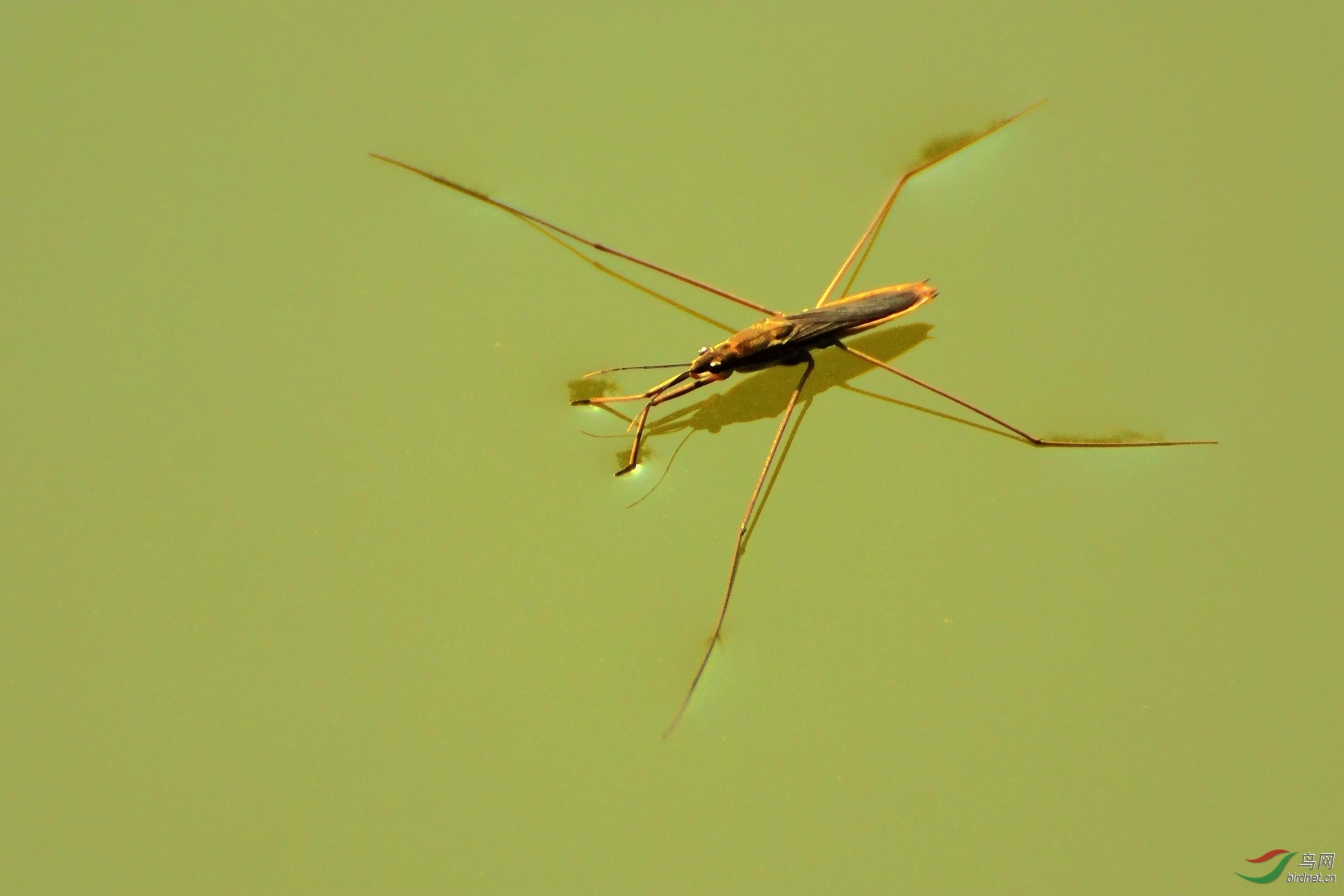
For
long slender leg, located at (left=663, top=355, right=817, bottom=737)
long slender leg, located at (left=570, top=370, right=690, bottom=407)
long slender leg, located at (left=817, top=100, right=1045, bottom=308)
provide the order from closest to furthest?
1. long slender leg, located at (left=663, top=355, right=817, bottom=737)
2. long slender leg, located at (left=570, top=370, right=690, bottom=407)
3. long slender leg, located at (left=817, top=100, right=1045, bottom=308)

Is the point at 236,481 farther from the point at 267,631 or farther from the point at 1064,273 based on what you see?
the point at 1064,273

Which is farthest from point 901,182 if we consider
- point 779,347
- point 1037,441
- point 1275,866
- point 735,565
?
point 1275,866

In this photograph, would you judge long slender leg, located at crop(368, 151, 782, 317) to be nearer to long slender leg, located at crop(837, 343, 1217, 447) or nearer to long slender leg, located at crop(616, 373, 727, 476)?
long slender leg, located at crop(616, 373, 727, 476)

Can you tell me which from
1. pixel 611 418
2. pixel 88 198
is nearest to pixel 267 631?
pixel 611 418

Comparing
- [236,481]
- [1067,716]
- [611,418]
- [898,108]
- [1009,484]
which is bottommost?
[1067,716]

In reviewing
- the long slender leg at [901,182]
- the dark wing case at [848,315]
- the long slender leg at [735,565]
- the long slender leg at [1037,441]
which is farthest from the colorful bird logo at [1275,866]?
the long slender leg at [901,182]

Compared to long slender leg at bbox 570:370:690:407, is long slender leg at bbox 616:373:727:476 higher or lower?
lower

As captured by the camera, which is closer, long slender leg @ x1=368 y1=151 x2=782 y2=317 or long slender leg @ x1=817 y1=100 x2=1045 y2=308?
long slender leg @ x1=368 y1=151 x2=782 y2=317

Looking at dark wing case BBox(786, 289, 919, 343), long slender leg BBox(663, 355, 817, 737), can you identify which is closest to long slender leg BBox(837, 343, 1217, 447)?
dark wing case BBox(786, 289, 919, 343)
